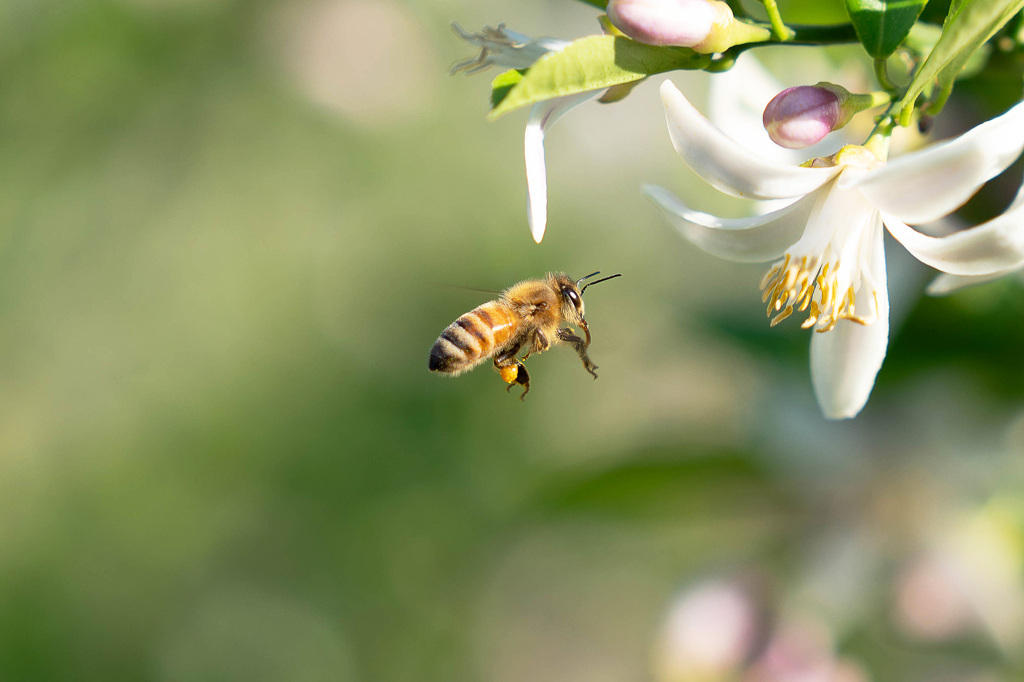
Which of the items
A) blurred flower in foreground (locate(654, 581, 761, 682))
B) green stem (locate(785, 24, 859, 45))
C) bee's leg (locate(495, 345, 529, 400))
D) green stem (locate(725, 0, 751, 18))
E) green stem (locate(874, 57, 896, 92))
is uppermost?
green stem (locate(725, 0, 751, 18))

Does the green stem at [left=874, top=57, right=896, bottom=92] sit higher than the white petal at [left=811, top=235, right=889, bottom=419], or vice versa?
the green stem at [left=874, top=57, right=896, bottom=92]

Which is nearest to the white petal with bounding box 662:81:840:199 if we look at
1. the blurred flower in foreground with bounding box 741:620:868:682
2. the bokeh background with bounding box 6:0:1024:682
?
the blurred flower in foreground with bounding box 741:620:868:682

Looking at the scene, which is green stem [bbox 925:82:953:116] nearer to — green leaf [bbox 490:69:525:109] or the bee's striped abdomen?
green leaf [bbox 490:69:525:109]

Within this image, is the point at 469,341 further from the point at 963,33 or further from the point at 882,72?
the point at 963,33

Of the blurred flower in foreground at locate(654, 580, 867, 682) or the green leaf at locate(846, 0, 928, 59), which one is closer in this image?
the green leaf at locate(846, 0, 928, 59)

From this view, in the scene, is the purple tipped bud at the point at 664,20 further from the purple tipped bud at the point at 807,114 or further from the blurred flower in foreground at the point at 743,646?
the blurred flower in foreground at the point at 743,646

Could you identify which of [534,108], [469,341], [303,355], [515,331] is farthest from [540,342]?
[303,355]

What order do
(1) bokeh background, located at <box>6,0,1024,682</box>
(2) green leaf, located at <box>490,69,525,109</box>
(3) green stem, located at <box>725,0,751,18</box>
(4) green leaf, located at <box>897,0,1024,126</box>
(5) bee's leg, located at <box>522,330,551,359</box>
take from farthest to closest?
(1) bokeh background, located at <box>6,0,1024,682</box> → (5) bee's leg, located at <box>522,330,551,359</box> → (3) green stem, located at <box>725,0,751,18</box> → (2) green leaf, located at <box>490,69,525,109</box> → (4) green leaf, located at <box>897,0,1024,126</box>

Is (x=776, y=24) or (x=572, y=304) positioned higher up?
(x=776, y=24)
